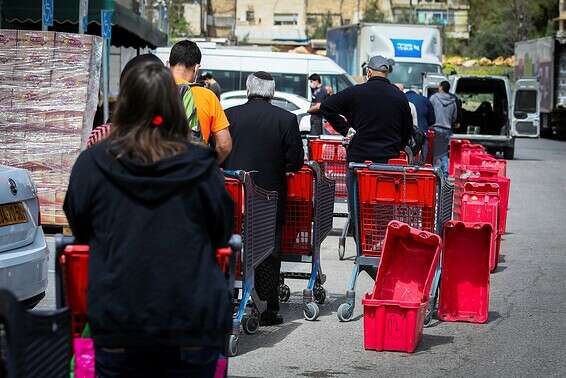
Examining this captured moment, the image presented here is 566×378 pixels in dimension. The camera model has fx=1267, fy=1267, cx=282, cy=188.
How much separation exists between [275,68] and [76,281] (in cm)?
2820

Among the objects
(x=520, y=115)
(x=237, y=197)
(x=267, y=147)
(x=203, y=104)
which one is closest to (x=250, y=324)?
(x=237, y=197)

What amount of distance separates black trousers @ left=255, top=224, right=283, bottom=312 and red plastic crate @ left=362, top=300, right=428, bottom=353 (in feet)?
3.04

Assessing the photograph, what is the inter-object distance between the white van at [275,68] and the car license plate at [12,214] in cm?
2408

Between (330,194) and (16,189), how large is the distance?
2742 millimetres

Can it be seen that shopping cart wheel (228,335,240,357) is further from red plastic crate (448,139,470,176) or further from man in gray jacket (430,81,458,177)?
red plastic crate (448,139,470,176)

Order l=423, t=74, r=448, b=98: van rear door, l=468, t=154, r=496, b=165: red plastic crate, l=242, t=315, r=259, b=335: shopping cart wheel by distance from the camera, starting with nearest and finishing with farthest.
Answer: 1. l=242, t=315, r=259, b=335: shopping cart wheel
2. l=468, t=154, r=496, b=165: red plastic crate
3. l=423, t=74, r=448, b=98: van rear door

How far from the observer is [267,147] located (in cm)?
904

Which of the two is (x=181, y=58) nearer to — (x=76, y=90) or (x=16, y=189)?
(x=16, y=189)

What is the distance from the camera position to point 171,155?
13.6 ft

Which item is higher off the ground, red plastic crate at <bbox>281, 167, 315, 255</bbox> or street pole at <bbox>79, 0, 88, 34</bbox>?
street pole at <bbox>79, 0, 88, 34</bbox>

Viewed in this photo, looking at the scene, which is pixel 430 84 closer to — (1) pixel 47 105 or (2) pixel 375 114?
(1) pixel 47 105

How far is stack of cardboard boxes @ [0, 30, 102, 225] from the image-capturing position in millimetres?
14508

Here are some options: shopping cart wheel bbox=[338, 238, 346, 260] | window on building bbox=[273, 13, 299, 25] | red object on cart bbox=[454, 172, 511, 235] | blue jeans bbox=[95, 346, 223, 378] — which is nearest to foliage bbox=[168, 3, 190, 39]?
window on building bbox=[273, 13, 299, 25]

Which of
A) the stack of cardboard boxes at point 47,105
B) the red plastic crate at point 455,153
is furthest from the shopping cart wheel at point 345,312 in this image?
the red plastic crate at point 455,153
